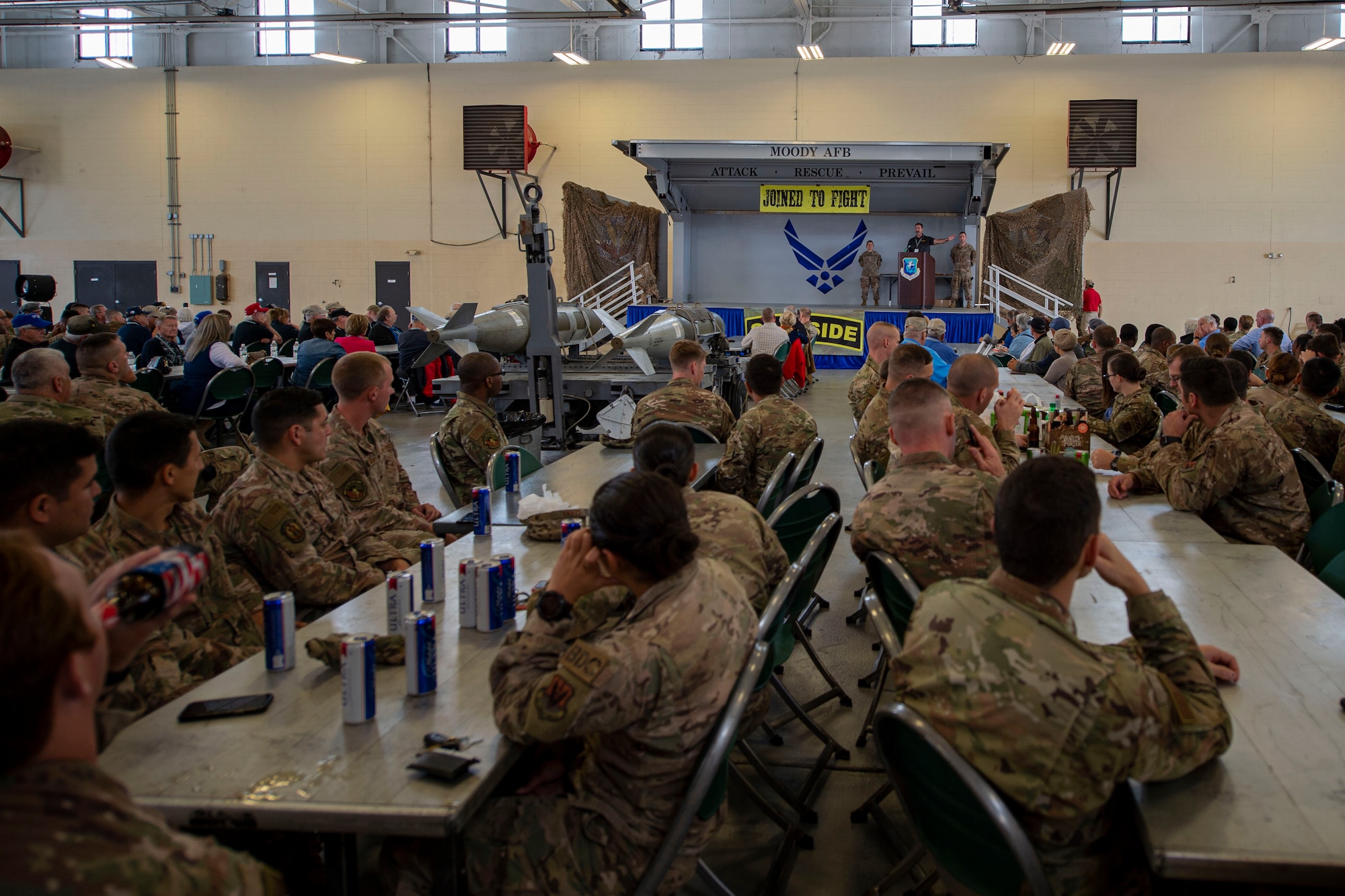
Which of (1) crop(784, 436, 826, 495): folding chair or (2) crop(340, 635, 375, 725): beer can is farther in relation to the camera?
(1) crop(784, 436, 826, 495): folding chair

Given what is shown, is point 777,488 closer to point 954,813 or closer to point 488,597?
point 488,597

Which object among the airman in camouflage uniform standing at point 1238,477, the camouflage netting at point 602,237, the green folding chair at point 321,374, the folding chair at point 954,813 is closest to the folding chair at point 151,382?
the green folding chair at point 321,374

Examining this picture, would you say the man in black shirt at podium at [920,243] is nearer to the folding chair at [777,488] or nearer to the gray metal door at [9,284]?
the folding chair at [777,488]

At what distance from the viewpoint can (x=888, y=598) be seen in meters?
2.80

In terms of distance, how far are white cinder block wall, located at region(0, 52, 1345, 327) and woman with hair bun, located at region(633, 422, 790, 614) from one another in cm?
1713

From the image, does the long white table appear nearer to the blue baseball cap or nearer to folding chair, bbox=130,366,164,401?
folding chair, bbox=130,366,164,401

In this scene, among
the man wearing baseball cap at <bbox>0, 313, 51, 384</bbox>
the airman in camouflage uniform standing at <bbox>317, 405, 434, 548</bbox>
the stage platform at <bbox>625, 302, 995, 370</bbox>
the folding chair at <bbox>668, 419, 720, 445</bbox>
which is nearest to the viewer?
the airman in camouflage uniform standing at <bbox>317, 405, 434, 548</bbox>

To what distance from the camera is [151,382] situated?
333 inches

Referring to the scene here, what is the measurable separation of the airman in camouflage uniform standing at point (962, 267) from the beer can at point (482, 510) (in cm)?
1473

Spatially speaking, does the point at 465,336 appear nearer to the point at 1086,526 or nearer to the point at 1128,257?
the point at 1086,526

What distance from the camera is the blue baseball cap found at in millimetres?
11859

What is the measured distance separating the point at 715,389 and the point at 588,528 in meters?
8.86

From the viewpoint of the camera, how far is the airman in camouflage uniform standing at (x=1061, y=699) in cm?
169

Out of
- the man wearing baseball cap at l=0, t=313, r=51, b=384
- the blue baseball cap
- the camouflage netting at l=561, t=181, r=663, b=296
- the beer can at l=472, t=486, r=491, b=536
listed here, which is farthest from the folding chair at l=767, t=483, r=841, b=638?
the camouflage netting at l=561, t=181, r=663, b=296
